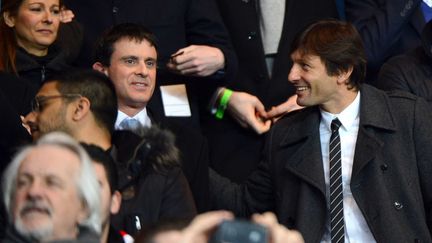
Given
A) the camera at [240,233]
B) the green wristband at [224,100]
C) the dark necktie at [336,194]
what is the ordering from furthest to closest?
the green wristband at [224,100] → the dark necktie at [336,194] → the camera at [240,233]

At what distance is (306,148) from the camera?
605 centimetres

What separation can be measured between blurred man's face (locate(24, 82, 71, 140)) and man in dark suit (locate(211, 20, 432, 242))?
3.48ft

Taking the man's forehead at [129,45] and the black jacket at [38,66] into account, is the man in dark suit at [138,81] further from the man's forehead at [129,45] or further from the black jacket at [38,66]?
the black jacket at [38,66]

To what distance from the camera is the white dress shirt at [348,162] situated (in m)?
5.86

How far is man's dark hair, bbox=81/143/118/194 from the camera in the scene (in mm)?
4852

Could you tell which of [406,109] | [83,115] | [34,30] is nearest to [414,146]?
[406,109]

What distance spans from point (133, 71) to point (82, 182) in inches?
75.2

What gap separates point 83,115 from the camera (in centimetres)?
547

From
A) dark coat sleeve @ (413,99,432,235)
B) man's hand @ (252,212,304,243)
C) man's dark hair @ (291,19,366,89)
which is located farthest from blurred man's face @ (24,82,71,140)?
man's hand @ (252,212,304,243)

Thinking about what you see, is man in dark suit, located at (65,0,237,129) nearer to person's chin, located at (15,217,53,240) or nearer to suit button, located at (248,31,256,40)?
suit button, located at (248,31,256,40)

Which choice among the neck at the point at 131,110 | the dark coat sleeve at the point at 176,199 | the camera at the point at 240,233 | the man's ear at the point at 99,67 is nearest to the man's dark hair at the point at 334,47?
the neck at the point at 131,110

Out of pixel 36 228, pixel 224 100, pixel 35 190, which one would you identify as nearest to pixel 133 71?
pixel 224 100

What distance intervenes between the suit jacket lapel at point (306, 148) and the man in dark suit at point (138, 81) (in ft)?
1.33

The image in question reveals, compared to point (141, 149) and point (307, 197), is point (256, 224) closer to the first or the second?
point (141, 149)
